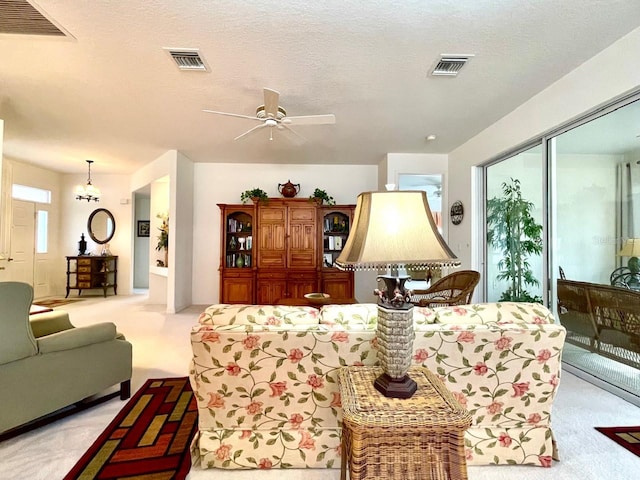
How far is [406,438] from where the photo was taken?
1.12 meters

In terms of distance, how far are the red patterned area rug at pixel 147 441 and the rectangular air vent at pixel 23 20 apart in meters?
2.71

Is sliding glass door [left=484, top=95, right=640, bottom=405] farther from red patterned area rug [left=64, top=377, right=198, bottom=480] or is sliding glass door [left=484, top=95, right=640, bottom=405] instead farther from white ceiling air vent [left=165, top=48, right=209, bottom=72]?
white ceiling air vent [left=165, top=48, right=209, bottom=72]

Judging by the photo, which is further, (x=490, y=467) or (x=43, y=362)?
(x=43, y=362)

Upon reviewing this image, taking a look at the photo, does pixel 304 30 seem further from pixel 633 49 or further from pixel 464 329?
pixel 633 49

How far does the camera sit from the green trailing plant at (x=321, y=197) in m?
5.53

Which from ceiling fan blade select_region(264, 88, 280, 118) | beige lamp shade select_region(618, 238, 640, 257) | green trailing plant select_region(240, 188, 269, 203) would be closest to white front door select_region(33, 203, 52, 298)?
green trailing plant select_region(240, 188, 269, 203)

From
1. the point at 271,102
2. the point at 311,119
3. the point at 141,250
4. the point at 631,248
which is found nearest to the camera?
the point at 631,248

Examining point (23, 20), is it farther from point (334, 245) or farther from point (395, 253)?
point (334, 245)

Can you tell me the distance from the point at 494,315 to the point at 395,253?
0.82 metres

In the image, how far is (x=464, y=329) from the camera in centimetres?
153

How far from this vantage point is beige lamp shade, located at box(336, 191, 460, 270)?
115 centimetres

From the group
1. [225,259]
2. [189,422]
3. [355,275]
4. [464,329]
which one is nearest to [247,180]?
[225,259]

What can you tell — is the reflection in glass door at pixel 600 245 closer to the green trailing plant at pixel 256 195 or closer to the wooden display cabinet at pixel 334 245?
the wooden display cabinet at pixel 334 245

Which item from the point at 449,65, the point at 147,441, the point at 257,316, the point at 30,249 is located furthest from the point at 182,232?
the point at 449,65
